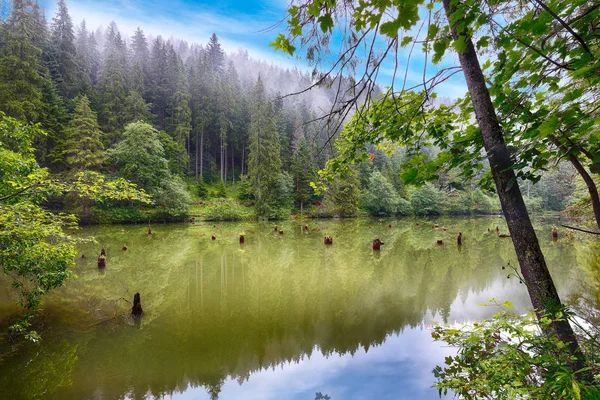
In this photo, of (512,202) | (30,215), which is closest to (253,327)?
(30,215)

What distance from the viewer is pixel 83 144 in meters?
26.2

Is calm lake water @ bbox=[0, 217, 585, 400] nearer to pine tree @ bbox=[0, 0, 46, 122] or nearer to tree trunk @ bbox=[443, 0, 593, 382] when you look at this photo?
tree trunk @ bbox=[443, 0, 593, 382]

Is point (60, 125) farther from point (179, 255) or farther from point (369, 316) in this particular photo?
point (369, 316)

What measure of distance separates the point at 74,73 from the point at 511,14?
51.5 meters

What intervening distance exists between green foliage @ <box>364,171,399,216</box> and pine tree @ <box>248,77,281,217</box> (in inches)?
581

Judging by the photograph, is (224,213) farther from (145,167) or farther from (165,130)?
(165,130)

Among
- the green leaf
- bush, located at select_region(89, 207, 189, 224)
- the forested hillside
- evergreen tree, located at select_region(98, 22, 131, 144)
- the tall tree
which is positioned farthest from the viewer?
evergreen tree, located at select_region(98, 22, 131, 144)

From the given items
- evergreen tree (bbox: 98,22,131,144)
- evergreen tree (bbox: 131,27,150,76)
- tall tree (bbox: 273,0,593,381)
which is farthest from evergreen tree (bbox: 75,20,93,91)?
tall tree (bbox: 273,0,593,381)

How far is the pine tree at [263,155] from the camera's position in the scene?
3288 cm

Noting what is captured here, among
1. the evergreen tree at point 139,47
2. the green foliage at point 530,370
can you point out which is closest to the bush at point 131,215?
the green foliage at point 530,370

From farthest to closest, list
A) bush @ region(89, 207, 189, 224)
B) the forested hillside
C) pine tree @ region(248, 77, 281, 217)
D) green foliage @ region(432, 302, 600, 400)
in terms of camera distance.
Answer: pine tree @ region(248, 77, 281, 217)
the forested hillside
bush @ region(89, 207, 189, 224)
green foliage @ region(432, 302, 600, 400)

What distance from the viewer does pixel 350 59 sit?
102 inches

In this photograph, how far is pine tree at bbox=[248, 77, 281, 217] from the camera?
108 feet

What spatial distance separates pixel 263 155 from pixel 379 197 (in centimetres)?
1825
